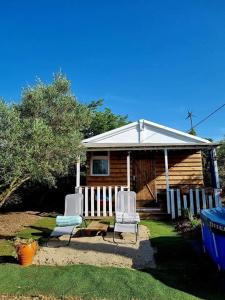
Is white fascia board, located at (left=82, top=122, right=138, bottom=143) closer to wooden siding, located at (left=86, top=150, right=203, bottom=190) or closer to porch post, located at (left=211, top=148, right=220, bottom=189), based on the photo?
wooden siding, located at (left=86, top=150, right=203, bottom=190)

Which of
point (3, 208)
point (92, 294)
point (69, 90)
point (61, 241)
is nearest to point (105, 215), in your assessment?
point (61, 241)

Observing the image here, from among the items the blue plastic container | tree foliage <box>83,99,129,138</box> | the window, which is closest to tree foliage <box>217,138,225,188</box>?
the window

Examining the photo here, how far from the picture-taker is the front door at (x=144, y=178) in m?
15.7

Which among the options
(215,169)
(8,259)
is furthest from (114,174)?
(8,259)

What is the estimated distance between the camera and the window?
15.9 meters

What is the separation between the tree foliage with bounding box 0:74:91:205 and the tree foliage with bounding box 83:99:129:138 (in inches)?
439

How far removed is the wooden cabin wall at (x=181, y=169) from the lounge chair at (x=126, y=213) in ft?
18.5

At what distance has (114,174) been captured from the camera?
15.8 metres

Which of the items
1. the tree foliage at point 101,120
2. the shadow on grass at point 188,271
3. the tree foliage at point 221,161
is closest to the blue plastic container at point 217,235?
the shadow on grass at point 188,271

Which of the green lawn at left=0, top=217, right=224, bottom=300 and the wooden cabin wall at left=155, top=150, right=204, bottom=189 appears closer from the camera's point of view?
the green lawn at left=0, top=217, right=224, bottom=300

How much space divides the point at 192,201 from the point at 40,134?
7.08 m

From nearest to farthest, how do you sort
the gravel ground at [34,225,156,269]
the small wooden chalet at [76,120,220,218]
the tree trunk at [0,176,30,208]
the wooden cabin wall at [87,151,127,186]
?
1. the gravel ground at [34,225,156,269]
2. the tree trunk at [0,176,30,208]
3. the small wooden chalet at [76,120,220,218]
4. the wooden cabin wall at [87,151,127,186]

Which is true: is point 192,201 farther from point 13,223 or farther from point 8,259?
point 8,259

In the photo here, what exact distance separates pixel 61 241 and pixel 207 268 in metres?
4.13
